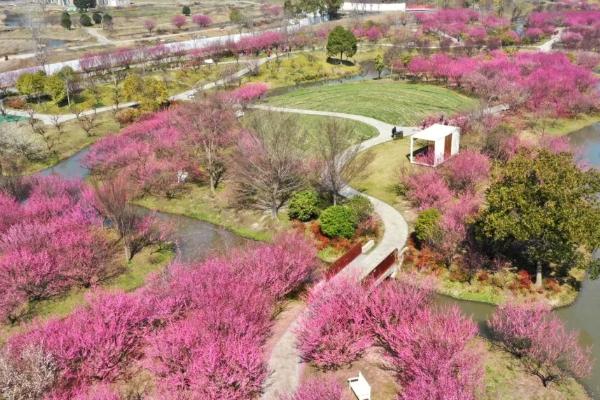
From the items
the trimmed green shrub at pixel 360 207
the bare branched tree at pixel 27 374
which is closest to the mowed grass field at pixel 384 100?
the trimmed green shrub at pixel 360 207

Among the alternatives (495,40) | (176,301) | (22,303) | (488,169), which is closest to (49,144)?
(22,303)

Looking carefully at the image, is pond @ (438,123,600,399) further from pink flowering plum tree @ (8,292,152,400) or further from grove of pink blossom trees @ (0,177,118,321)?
grove of pink blossom trees @ (0,177,118,321)

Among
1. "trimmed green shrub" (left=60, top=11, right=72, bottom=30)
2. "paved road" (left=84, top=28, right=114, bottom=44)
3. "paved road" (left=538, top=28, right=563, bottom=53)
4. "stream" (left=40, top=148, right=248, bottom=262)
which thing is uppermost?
"trimmed green shrub" (left=60, top=11, right=72, bottom=30)

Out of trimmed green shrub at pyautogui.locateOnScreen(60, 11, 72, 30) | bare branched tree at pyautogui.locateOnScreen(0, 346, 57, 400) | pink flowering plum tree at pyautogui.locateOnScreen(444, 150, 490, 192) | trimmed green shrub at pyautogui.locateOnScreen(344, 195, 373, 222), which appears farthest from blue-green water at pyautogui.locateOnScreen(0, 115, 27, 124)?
trimmed green shrub at pyautogui.locateOnScreen(60, 11, 72, 30)

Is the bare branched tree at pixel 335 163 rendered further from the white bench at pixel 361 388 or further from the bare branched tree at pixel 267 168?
the white bench at pixel 361 388

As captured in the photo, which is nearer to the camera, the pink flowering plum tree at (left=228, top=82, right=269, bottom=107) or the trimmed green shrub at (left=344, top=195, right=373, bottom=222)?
the trimmed green shrub at (left=344, top=195, right=373, bottom=222)

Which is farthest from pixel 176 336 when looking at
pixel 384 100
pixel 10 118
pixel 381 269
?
pixel 10 118
